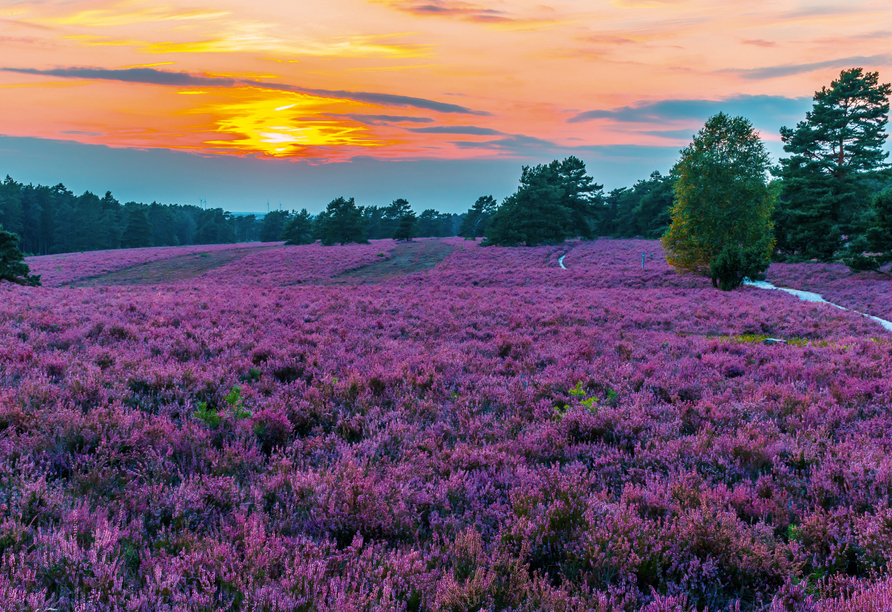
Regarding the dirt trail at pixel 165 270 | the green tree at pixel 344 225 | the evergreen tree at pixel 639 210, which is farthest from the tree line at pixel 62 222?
the evergreen tree at pixel 639 210

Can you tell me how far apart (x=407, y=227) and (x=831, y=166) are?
5071 cm

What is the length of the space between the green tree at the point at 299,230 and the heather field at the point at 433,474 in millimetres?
74852

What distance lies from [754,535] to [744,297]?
20739 mm

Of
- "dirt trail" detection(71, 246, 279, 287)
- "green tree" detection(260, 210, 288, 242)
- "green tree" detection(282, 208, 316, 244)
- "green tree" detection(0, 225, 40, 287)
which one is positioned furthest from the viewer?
"green tree" detection(260, 210, 288, 242)

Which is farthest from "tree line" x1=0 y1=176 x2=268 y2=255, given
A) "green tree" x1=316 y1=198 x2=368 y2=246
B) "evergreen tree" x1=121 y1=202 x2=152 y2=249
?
"green tree" x1=316 y1=198 x2=368 y2=246

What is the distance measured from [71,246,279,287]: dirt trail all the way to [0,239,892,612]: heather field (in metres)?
31.2

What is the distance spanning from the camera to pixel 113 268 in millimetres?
→ 44281

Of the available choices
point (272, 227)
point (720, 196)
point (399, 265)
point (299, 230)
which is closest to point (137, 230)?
point (272, 227)

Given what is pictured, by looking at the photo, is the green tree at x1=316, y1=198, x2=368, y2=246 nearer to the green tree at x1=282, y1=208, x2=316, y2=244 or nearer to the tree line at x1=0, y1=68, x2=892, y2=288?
the tree line at x1=0, y1=68, x2=892, y2=288

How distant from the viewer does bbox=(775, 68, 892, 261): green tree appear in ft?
139

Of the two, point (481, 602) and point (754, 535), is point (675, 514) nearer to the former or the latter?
point (754, 535)

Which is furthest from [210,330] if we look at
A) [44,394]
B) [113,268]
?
[113,268]

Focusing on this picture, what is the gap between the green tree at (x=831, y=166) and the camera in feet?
139

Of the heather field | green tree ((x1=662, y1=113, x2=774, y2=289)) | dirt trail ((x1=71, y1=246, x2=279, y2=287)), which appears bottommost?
the heather field
